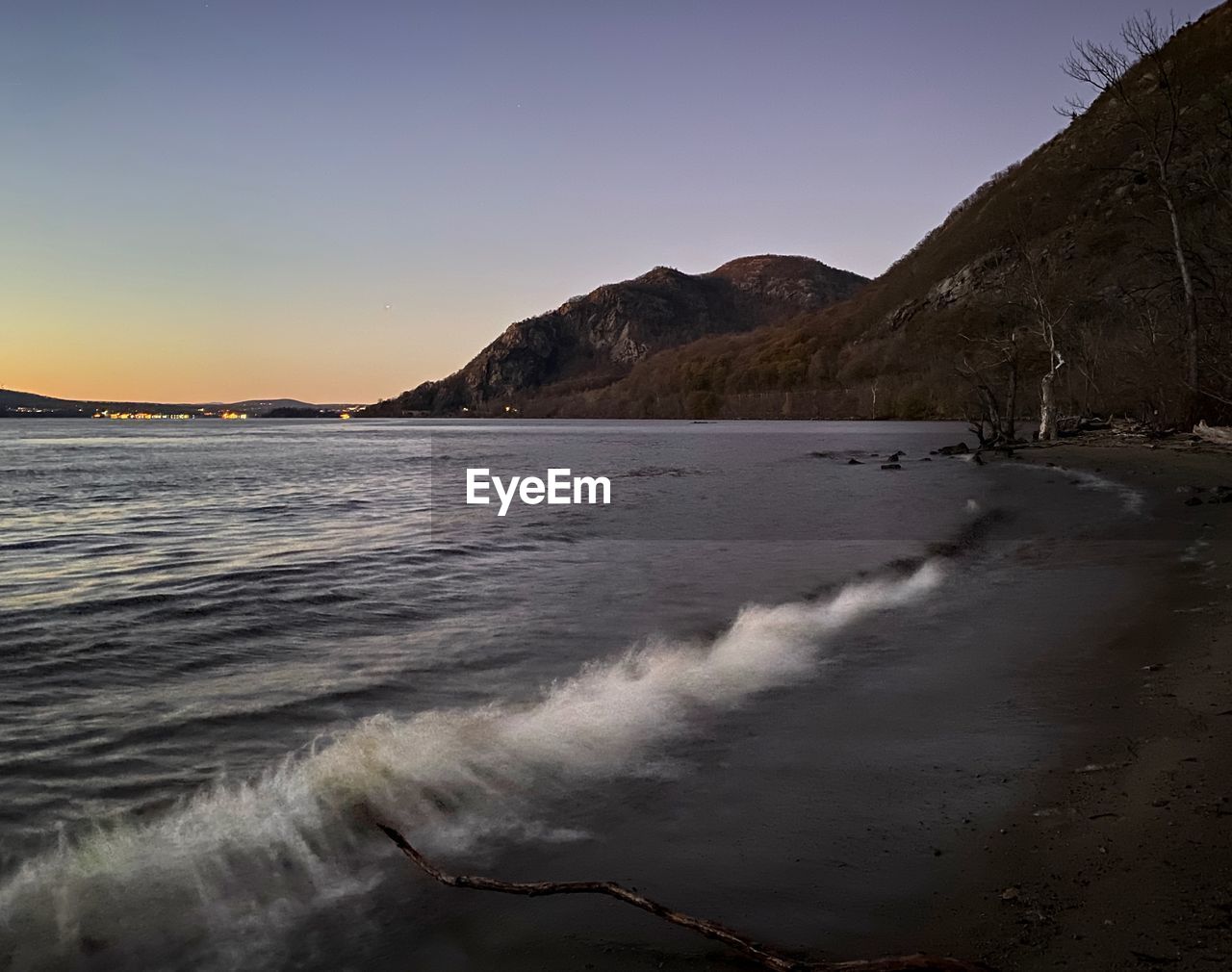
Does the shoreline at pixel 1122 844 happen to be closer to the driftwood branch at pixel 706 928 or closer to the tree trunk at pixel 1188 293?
the driftwood branch at pixel 706 928

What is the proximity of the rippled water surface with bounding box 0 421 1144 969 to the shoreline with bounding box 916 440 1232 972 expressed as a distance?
1.23ft

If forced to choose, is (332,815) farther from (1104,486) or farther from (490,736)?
(1104,486)

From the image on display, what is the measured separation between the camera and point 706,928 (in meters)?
3.91

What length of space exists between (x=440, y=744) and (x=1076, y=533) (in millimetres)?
15803

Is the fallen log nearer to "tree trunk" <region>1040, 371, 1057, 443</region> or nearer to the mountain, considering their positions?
the mountain

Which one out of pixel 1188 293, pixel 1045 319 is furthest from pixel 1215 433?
pixel 1045 319

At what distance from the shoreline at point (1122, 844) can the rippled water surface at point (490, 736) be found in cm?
38

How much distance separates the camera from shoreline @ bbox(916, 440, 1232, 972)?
12.2 feet

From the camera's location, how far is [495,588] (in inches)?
616

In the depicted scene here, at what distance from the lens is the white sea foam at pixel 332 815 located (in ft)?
15.5

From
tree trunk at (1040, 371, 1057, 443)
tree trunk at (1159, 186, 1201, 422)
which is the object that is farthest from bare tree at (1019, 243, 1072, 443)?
tree trunk at (1159, 186, 1201, 422)

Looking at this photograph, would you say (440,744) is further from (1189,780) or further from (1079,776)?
(1189,780)

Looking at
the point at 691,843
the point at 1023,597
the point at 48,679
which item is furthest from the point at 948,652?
the point at 48,679

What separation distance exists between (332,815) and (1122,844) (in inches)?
194
